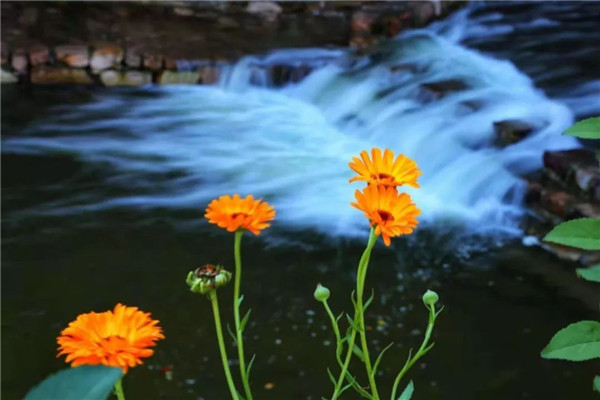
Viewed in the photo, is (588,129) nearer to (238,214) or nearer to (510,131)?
(238,214)

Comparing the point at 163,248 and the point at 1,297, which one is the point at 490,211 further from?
the point at 1,297

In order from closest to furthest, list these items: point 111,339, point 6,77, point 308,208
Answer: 1. point 111,339
2. point 308,208
3. point 6,77

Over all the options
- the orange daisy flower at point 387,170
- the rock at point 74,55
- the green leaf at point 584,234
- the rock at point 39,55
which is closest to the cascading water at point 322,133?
the rock at point 74,55

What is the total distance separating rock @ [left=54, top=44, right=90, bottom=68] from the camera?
6.36 meters

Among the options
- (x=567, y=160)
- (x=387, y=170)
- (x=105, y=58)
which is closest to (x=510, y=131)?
(x=567, y=160)

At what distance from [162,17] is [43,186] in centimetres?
399

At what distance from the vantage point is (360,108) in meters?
5.20

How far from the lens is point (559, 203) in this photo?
3113mm

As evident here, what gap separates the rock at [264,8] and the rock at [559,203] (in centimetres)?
500

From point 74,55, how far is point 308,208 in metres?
3.72

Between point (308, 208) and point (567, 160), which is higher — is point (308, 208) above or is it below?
below

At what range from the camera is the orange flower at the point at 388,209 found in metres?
0.72

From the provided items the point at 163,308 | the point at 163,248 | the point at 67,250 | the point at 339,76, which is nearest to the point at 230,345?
the point at 163,308

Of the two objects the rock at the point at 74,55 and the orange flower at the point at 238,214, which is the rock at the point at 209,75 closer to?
the rock at the point at 74,55
